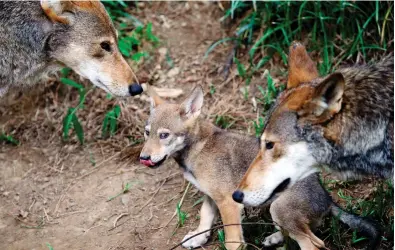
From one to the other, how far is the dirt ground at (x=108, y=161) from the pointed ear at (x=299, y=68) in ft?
5.84

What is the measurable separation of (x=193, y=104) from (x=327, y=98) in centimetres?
181

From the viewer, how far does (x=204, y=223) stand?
20.7ft

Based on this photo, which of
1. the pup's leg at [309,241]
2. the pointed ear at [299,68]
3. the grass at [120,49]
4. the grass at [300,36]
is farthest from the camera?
the grass at [120,49]

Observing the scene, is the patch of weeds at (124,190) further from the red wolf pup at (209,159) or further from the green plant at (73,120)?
the red wolf pup at (209,159)

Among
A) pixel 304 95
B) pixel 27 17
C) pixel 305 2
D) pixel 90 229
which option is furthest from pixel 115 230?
pixel 305 2

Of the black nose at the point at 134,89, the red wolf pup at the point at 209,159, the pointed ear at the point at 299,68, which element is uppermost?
the pointed ear at the point at 299,68

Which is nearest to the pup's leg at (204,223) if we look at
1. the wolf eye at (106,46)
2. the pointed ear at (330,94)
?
the wolf eye at (106,46)

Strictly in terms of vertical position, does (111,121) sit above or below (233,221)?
below

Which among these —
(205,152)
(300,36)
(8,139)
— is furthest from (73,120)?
(300,36)

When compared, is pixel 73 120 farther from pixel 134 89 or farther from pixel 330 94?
pixel 330 94

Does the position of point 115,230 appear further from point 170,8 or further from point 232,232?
point 170,8

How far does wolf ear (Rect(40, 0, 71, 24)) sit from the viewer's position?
20.6 ft

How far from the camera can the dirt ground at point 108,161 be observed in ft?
21.9

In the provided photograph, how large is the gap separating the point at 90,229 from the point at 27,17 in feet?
6.69
